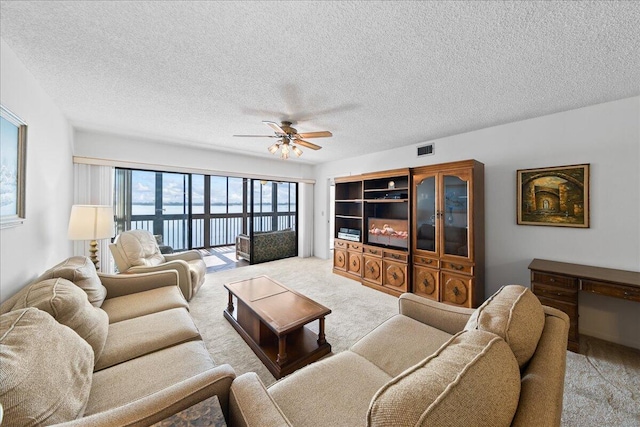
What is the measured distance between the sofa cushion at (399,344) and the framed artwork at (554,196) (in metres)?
2.16

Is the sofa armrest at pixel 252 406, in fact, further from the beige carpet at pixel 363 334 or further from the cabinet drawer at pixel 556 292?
the cabinet drawer at pixel 556 292

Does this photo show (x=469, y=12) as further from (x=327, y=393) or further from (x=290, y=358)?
(x=290, y=358)

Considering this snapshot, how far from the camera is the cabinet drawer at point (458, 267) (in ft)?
9.53

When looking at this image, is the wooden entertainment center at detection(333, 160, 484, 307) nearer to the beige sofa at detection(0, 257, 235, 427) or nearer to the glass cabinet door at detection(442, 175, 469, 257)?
the glass cabinet door at detection(442, 175, 469, 257)

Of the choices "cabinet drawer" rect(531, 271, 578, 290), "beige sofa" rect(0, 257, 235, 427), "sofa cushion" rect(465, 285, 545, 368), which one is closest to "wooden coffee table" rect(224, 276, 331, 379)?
"beige sofa" rect(0, 257, 235, 427)

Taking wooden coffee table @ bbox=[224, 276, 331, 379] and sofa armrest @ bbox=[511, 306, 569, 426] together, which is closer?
sofa armrest @ bbox=[511, 306, 569, 426]

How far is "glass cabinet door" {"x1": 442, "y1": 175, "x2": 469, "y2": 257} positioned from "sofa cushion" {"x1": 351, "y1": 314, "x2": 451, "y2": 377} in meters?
A: 1.68

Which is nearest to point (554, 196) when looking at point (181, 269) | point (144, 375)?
point (144, 375)

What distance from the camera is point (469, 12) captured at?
1.29 metres

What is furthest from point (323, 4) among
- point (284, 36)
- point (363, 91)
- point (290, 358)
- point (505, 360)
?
point (290, 358)

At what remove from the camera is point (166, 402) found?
92cm

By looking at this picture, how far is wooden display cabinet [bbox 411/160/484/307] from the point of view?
114 inches

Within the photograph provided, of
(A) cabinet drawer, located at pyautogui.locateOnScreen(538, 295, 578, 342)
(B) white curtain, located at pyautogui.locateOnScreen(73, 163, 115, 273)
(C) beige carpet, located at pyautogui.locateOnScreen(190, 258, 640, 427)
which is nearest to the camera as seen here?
(C) beige carpet, located at pyautogui.locateOnScreen(190, 258, 640, 427)

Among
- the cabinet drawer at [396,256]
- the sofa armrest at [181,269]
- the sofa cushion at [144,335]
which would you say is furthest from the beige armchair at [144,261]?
the cabinet drawer at [396,256]
